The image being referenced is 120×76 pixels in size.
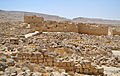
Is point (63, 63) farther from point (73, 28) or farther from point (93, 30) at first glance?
point (93, 30)

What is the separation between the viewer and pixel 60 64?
6.16 meters

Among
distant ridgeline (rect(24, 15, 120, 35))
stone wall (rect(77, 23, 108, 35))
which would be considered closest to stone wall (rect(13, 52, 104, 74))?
distant ridgeline (rect(24, 15, 120, 35))

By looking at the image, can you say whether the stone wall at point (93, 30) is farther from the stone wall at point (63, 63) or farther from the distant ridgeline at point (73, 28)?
the stone wall at point (63, 63)

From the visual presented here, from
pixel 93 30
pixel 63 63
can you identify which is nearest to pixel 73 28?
pixel 93 30

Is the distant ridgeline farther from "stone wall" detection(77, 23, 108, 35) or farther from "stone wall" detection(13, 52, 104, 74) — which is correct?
"stone wall" detection(13, 52, 104, 74)

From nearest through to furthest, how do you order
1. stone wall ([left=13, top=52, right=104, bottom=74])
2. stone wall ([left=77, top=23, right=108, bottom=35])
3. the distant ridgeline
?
stone wall ([left=13, top=52, right=104, bottom=74])
the distant ridgeline
stone wall ([left=77, top=23, right=108, bottom=35])

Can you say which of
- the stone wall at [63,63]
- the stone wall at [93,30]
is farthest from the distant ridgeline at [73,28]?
the stone wall at [63,63]

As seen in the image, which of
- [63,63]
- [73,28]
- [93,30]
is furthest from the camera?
[93,30]

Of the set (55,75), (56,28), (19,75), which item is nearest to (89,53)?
(55,75)

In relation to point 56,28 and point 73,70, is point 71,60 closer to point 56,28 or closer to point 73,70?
point 73,70

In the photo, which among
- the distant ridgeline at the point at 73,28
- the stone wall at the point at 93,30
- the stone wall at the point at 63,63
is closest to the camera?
the stone wall at the point at 63,63

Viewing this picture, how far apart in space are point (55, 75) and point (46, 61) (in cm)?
173

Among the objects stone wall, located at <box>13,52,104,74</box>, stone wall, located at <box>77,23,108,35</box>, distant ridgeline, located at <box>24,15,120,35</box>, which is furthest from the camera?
stone wall, located at <box>77,23,108,35</box>

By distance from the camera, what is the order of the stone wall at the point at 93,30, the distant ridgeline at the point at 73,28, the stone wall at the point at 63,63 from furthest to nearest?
the stone wall at the point at 93,30 → the distant ridgeline at the point at 73,28 → the stone wall at the point at 63,63
